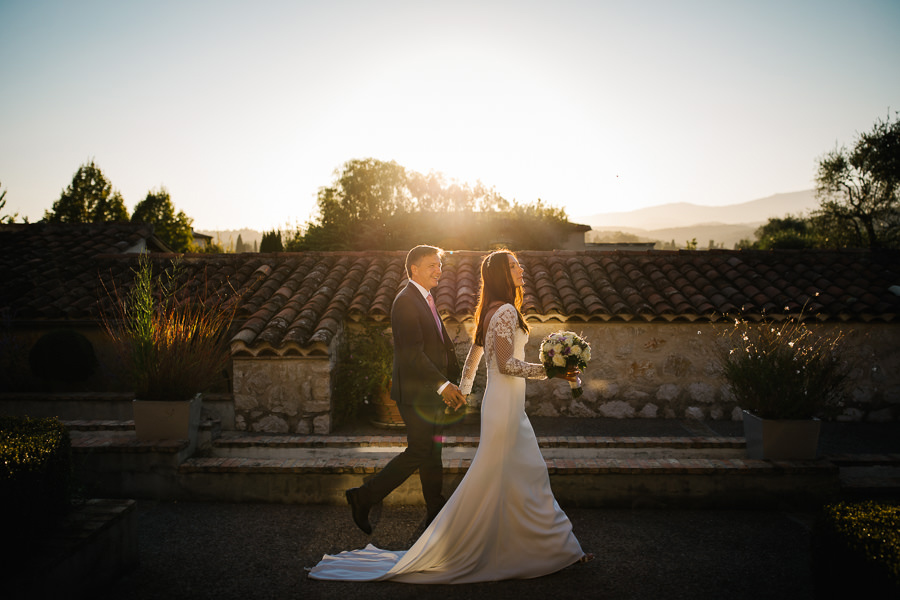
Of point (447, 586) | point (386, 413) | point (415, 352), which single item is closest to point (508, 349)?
point (415, 352)

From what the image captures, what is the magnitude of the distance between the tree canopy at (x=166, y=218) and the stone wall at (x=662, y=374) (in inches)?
1442

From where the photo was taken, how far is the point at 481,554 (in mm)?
3744

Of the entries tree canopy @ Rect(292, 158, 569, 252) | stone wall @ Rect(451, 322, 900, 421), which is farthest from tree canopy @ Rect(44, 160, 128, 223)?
stone wall @ Rect(451, 322, 900, 421)

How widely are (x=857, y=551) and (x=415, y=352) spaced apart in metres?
2.95

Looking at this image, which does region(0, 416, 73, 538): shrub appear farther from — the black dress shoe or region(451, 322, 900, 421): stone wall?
region(451, 322, 900, 421): stone wall

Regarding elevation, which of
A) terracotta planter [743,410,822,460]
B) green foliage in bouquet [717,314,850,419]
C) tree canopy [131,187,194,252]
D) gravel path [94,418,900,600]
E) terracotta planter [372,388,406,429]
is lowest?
gravel path [94,418,900,600]

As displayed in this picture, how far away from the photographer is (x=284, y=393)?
8.20 meters

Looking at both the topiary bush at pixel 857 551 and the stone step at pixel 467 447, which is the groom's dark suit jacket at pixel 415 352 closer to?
the stone step at pixel 467 447

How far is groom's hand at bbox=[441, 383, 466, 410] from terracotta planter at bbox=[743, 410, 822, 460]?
11.3ft

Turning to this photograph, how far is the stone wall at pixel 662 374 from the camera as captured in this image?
9.10m

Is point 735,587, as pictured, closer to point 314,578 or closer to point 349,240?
point 314,578

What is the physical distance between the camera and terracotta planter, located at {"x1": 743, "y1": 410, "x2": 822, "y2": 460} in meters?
5.48

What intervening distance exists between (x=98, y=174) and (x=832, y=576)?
→ 52.9 meters

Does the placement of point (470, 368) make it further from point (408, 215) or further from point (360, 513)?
point (408, 215)
